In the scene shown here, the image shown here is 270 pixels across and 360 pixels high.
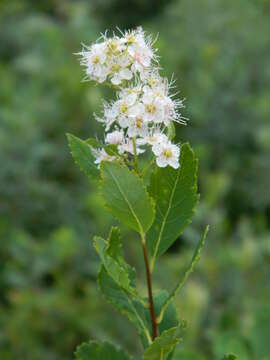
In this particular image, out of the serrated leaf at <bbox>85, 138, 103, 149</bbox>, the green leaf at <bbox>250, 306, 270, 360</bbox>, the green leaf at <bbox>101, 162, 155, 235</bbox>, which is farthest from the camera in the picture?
the green leaf at <bbox>250, 306, 270, 360</bbox>

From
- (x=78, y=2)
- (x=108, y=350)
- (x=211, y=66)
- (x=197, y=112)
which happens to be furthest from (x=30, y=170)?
(x=78, y=2)

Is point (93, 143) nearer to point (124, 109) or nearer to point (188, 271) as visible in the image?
point (124, 109)

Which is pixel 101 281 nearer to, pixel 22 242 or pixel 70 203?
pixel 22 242

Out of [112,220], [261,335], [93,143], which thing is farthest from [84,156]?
[112,220]

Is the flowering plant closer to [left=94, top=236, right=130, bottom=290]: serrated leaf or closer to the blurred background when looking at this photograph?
[left=94, top=236, right=130, bottom=290]: serrated leaf

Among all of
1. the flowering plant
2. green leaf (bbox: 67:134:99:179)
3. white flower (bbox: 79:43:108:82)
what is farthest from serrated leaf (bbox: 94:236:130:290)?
white flower (bbox: 79:43:108:82)

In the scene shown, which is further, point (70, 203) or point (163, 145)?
point (70, 203)
